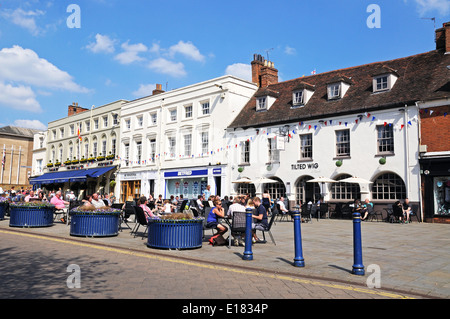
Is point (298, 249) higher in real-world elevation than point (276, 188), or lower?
lower

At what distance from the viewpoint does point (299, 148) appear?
24.8 m

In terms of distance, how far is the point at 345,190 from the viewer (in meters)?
22.9

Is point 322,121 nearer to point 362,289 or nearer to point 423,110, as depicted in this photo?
point 423,110

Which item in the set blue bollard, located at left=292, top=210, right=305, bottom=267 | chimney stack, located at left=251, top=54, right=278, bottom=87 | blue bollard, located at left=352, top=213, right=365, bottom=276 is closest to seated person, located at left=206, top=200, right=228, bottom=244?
blue bollard, located at left=292, top=210, right=305, bottom=267

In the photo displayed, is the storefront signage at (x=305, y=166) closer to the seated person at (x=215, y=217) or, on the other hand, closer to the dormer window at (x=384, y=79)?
the dormer window at (x=384, y=79)

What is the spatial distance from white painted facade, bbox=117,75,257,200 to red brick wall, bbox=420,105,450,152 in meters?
13.0

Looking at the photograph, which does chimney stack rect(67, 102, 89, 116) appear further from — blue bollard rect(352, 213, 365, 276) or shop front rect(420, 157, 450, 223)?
blue bollard rect(352, 213, 365, 276)

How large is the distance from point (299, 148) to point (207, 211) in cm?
1428

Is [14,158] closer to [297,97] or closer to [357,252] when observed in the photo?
[297,97]

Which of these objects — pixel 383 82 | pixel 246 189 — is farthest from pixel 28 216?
pixel 383 82

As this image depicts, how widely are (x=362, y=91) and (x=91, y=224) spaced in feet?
57.9

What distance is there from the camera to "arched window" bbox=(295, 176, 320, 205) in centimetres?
2433

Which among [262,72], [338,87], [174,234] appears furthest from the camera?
[262,72]

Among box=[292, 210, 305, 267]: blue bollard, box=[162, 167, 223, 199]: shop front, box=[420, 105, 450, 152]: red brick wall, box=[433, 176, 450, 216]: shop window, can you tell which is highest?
box=[420, 105, 450, 152]: red brick wall
